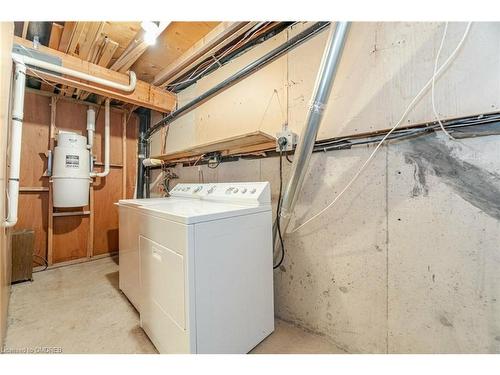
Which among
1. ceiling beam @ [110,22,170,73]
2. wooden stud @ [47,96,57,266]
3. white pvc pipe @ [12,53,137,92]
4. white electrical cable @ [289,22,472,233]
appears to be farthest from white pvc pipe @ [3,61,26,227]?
white electrical cable @ [289,22,472,233]

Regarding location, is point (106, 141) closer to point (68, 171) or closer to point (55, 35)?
point (68, 171)

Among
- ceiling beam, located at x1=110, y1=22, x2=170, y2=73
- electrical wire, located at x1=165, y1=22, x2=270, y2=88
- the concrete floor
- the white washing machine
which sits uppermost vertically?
electrical wire, located at x1=165, y1=22, x2=270, y2=88

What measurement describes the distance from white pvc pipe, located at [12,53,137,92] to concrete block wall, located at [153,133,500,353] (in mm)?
2095

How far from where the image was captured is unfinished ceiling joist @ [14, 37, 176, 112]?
6.24ft

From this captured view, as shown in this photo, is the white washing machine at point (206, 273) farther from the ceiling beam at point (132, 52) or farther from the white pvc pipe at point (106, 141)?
the white pvc pipe at point (106, 141)

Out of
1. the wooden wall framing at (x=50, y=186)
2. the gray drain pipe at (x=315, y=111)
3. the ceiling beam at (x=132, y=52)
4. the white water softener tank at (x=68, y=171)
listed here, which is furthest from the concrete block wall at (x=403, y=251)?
the wooden wall framing at (x=50, y=186)

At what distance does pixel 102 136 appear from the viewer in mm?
3119

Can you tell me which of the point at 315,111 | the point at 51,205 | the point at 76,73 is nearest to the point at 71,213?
the point at 51,205

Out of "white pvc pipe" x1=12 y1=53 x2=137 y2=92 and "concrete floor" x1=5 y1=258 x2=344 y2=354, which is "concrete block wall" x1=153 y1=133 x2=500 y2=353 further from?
"white pvc pipe" x1=12 y1=53 x2=137 y2=92

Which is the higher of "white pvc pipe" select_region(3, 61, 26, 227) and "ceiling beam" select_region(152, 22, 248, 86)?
"ceiling beam" select_region(152, 22, 248, 86)

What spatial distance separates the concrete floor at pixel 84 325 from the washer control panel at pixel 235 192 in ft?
3.01

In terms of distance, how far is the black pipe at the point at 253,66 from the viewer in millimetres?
1479
